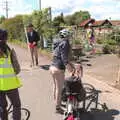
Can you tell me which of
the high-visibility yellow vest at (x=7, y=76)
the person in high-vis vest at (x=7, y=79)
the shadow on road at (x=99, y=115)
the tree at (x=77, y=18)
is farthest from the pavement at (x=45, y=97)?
the tree at (x=77, y=18)

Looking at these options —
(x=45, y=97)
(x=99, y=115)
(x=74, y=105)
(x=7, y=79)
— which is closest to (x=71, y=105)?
(x=74, y=105)

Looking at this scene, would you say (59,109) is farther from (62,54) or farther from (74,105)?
(62,54)

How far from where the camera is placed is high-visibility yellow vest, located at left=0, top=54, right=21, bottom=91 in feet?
19.0

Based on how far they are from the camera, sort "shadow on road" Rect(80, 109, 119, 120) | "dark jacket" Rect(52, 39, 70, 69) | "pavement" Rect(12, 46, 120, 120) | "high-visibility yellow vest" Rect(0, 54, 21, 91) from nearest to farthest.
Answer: "high-visibility yellow vest" Rect(0, 54, 21, 91), "dark jacket" Rect(52, 39, 70, 69), "shadow on road" Rect(80, 109, 119, 120), "pavement" Rect(12, 46, 120, 120)

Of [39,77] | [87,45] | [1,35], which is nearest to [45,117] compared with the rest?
[1,35]

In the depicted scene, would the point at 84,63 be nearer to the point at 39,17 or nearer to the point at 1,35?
the point at 39,17

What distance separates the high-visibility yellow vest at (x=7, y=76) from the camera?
5.80 metres

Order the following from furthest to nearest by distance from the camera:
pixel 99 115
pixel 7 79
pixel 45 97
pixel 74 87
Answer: pixel 45 97 → pixel 99 115 → pixel 74 87 → pixel 7 79

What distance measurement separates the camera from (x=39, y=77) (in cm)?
1285

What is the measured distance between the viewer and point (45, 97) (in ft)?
31.7

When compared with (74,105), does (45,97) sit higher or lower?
lower

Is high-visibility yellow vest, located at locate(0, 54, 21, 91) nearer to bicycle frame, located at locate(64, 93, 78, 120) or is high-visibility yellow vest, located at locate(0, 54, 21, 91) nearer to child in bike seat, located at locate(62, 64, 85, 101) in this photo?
bicycle frame, located at locate(64, 93, 78, 120)

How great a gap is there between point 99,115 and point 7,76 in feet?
8.86

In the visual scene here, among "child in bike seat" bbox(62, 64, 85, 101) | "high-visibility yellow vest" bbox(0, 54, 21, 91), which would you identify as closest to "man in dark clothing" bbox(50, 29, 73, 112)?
"child in bike seat" bbox(62, 64, 85, 101)
